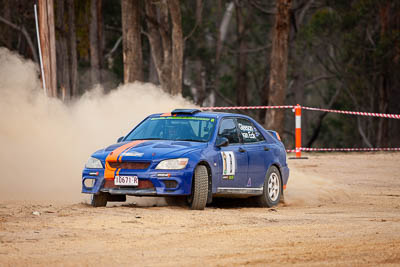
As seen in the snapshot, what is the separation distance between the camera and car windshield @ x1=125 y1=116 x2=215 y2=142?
40.4 feet

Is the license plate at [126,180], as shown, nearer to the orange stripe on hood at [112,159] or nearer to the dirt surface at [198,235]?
the orange stripe on hood at [112,159]

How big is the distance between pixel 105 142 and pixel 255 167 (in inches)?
248

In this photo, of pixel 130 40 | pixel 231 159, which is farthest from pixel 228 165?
pixel 130 40

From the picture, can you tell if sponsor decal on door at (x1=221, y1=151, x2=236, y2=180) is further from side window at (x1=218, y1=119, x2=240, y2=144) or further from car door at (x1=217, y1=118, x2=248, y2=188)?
side window at (x1=218, y1=119, x2=240, y2=144)

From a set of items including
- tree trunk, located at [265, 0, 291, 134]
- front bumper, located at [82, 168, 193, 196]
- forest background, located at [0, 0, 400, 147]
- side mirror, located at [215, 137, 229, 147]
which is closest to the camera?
front bumper, located at [82, 168, 193, 196]

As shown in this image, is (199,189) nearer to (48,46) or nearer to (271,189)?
(271,189)

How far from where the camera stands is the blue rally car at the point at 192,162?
1126 cm

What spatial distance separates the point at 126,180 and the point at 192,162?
36.9 inches

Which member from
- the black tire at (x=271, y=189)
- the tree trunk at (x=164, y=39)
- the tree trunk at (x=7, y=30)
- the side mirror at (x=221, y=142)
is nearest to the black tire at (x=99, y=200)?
the side mirror at (x=221, y=142)

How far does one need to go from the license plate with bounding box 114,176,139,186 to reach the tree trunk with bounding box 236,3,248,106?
3782 centimetres

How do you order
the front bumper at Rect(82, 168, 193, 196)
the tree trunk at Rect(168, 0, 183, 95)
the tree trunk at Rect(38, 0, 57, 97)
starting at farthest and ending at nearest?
the tree trunk at Rect(168, 0, 183, 95) → the tree trunk at Rect(38, 0, 57, 97) → the front bumper at Rect(82, 168, 193, 196)

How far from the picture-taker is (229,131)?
1271cm

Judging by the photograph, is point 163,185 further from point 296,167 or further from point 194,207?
point 296,167

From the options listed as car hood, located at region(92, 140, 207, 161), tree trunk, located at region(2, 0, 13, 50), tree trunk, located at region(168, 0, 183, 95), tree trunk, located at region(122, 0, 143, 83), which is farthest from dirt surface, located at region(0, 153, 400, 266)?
tree trunk, located at region(2, 0, 13, 50)
